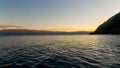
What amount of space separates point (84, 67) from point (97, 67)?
1650 millimetres

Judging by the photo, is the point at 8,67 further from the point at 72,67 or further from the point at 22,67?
the point at 72,67

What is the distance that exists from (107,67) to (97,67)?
1254mm

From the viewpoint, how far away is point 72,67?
1661cm

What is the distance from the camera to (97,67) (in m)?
16.4

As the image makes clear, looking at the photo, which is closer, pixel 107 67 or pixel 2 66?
pixel 107 67

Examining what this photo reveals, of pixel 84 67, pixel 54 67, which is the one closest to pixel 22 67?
pixel 54 67

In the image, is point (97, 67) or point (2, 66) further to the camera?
point (2, 66)

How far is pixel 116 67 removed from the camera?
16.2 m

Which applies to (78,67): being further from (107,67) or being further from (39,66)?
(39,66)

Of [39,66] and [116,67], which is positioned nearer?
[116,67]

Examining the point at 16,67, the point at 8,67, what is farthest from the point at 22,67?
the point at 8,67

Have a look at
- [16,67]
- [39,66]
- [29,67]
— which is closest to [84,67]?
[39,66]

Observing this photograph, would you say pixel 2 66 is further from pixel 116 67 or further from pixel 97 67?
pixel 116 67

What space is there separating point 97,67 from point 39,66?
7.66 metres
